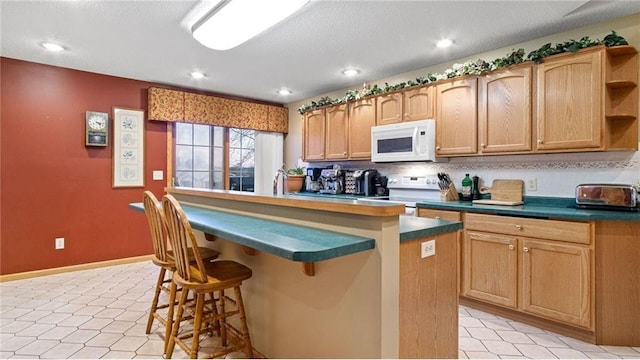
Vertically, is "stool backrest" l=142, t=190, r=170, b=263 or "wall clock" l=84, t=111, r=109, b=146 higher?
"wall clock" l=84, t=111, r=109, b=146

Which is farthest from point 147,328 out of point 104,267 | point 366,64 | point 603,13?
point 603,13

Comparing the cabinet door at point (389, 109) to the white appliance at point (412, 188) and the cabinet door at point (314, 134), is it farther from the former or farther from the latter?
the cabinet door at point (314, 134)

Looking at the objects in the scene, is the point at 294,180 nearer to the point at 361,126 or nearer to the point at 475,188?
the point at 361,126

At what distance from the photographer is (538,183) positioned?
3100mm

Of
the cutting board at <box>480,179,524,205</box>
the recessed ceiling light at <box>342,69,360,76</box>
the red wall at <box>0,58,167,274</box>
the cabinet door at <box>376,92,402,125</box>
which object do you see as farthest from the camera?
the recessed ceiling light at <box>342,69,360,76</box>

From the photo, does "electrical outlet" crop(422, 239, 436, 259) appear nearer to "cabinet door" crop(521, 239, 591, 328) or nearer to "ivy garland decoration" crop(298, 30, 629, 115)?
"cabinet door" crop(521, 239, 591, 328)

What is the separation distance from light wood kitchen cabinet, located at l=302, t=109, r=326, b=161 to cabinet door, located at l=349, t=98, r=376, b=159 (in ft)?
1.83

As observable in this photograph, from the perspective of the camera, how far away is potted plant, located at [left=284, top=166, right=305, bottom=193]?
512 centimetres

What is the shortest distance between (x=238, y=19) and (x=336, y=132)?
2528mm

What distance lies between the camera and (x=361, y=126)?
14.3ft

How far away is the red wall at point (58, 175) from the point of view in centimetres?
368

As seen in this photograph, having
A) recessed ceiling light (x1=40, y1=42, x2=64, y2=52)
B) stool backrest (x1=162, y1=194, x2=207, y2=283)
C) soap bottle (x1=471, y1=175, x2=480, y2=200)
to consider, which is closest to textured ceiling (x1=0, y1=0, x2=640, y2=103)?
recessed ceiling light (x1=40, y1=42, x2=64, y2=52)

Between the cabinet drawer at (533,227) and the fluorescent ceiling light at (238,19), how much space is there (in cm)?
216

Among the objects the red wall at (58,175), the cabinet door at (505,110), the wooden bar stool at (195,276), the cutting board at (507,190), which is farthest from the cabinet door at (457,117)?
the red wall at (58,175)
